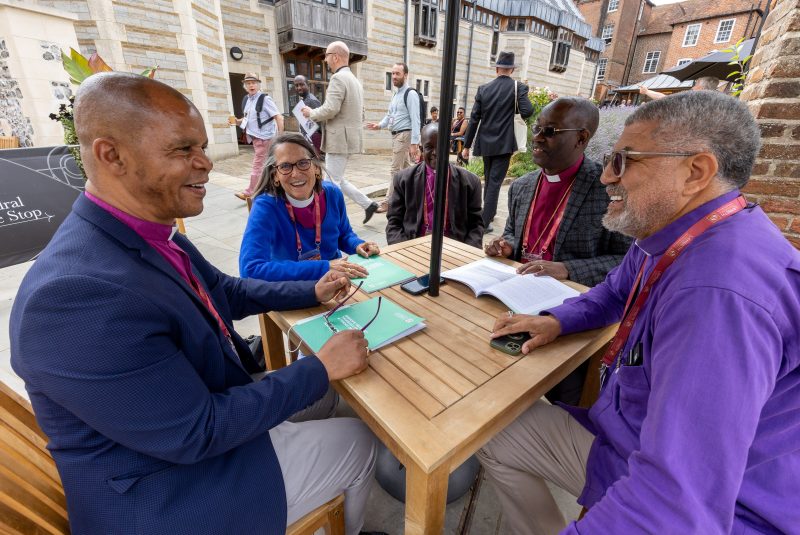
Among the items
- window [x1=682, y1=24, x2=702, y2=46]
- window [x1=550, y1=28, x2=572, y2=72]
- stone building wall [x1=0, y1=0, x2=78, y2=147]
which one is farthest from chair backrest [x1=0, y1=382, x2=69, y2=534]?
window [x1=682, y1=24, x2=702, y2=46]

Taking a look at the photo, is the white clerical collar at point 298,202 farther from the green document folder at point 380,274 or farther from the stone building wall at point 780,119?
the stone building wall at point 780,119

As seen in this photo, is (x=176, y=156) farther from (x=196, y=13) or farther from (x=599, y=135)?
(x=196, y=13)

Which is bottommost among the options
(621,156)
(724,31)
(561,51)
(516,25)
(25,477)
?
(25,477)

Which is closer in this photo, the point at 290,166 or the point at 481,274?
the point at 481,274

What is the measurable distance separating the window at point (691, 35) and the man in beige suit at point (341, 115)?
34.8 metres

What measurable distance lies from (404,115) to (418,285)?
4.63 meters

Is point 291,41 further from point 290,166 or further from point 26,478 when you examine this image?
point 26,478

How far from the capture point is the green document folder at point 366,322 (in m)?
1.28

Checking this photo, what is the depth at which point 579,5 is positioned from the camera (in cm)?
3152

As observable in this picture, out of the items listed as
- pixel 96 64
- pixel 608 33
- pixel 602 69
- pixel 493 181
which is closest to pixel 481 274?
pixel 493 181

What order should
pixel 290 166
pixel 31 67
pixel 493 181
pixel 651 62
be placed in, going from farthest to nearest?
pixel 651 62
pixel 31 67
pixel 493 181
pixel 290 166

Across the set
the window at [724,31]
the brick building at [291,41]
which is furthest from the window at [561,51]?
the window at [724,31]

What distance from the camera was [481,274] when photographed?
5.93 feet

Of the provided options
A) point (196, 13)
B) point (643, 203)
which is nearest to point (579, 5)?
point (196, 13)
